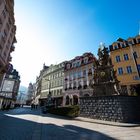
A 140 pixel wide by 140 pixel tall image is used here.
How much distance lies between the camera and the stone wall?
12273 mm

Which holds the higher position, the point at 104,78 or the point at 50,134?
the point at 104,78

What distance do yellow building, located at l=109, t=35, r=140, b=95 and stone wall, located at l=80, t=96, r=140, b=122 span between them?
15144 millimetres

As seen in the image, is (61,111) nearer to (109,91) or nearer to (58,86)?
(109,91)

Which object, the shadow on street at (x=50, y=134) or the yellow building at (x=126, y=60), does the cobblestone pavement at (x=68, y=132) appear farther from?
the yellow building at (x=126, y=60)

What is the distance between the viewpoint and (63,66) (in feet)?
155

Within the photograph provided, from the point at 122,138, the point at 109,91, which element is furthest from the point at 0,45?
the point at 122,138

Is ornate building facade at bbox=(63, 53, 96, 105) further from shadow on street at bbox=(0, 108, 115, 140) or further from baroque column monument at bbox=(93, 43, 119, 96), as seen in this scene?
shadow on street at bbox=(0, 108, 115, 140)

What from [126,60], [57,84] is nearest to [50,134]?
[126,60]

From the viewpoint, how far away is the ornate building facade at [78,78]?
1404 inches

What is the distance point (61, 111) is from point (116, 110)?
9.99 meters

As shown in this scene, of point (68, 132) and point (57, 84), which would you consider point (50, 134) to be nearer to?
point (68, 132)

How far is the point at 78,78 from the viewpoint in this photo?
3884cm

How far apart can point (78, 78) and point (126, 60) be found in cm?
1534

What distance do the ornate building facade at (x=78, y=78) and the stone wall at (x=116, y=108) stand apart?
18868mm
